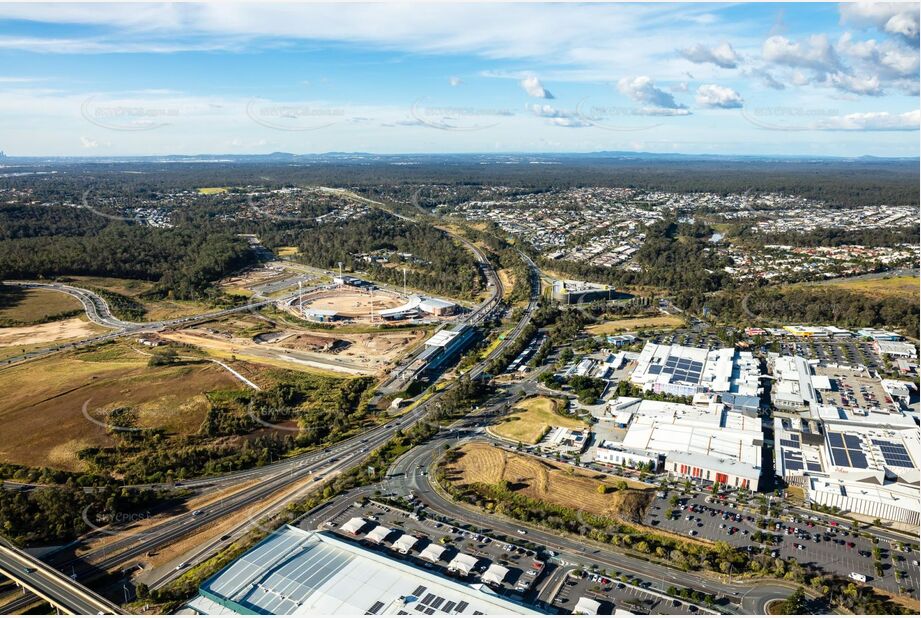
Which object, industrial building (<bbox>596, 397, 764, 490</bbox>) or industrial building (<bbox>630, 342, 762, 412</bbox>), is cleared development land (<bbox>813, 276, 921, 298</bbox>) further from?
industrial building (<bbox>596, 397, 764, 490</bbox>)

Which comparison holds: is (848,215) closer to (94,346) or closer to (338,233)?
(338,233)

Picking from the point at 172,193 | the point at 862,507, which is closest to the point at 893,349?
the point at 862,507

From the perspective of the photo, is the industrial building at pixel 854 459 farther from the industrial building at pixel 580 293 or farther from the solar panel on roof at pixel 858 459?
the industrial building at pixel 580 293

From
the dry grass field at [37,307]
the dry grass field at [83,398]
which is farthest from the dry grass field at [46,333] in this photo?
the dry grass field at [83,398]

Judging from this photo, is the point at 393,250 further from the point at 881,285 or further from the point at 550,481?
the point at 550,481

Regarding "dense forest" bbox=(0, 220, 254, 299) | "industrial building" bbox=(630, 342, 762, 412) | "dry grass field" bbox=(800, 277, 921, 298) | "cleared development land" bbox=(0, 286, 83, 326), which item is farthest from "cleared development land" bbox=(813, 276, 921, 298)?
"cleared development land" bbox=(0, 286, 83, 326)
